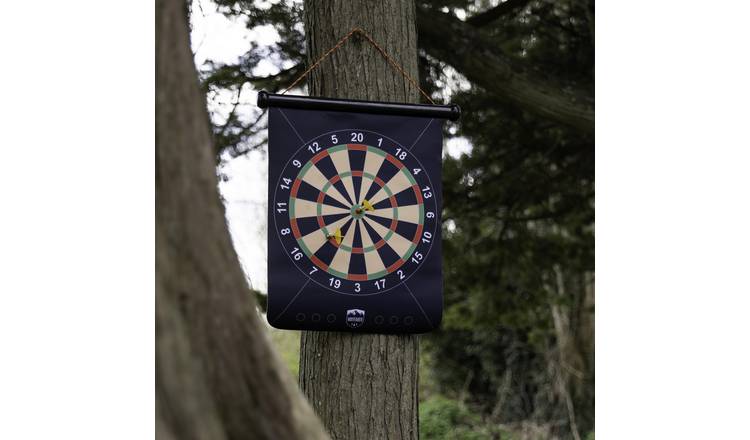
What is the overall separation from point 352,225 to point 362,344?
16.3 inches

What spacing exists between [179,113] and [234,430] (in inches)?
25.2

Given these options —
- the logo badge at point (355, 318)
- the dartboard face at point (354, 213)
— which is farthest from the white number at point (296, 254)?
the logo badge at point (355, 318)

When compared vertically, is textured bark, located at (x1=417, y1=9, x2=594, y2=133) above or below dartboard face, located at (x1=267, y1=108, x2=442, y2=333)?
above

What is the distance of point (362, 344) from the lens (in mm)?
2822

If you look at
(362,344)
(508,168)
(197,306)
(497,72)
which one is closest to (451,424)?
(508,168)

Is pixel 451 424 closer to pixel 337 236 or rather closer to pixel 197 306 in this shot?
pixel 337 236

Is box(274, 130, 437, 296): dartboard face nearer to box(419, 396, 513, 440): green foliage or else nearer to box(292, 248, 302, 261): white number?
box(292, 248, 302, 261): white number

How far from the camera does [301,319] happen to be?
2.66 meters

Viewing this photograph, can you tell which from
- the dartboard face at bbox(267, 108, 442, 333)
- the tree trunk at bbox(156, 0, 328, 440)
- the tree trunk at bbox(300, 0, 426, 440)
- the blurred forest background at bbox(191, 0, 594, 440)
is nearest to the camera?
the tree trunk at bbox(156, 0, 328, 440)

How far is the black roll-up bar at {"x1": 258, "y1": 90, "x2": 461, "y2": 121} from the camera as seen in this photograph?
106 inches

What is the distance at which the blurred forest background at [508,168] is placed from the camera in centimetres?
469

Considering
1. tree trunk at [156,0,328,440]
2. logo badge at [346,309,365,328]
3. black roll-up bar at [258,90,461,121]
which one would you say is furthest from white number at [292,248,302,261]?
tree trunk at [156,0,328,440]

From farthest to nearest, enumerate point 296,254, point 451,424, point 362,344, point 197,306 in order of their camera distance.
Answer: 1. point 451,424
2. point 362,344
3. point 296,254
4. point 197,306

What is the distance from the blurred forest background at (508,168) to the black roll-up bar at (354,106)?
3.72ft
